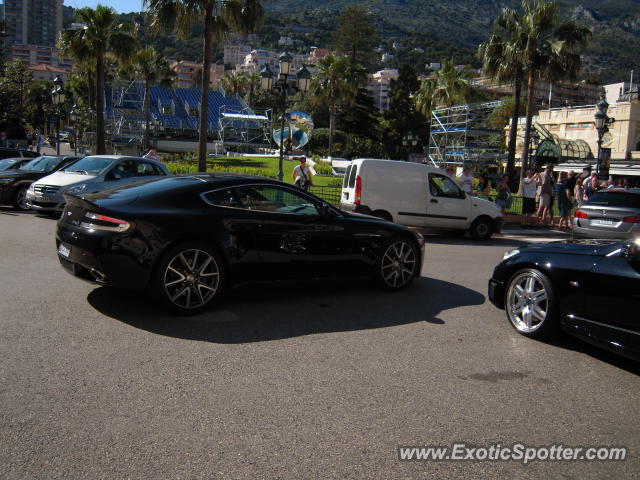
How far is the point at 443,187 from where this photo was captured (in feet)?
44.1

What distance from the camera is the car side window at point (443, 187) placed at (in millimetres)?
13266

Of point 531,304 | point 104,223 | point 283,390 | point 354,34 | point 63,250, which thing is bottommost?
point 283,390

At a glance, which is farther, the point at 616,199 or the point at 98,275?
the point at 616,199

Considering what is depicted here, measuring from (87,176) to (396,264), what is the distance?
9379mm

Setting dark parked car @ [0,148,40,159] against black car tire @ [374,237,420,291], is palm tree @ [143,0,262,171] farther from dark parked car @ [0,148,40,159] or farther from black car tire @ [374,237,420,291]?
black car tire @ [374,237,420,291]

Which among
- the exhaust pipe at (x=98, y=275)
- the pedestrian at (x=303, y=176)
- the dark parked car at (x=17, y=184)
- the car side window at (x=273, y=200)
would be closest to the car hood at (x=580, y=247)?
the car side window at (x=273, y=200)

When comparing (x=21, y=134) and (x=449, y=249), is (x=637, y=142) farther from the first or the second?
(x=21, y=134)

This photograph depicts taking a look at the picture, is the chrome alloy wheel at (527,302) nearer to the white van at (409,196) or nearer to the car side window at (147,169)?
the white van at (409,196)

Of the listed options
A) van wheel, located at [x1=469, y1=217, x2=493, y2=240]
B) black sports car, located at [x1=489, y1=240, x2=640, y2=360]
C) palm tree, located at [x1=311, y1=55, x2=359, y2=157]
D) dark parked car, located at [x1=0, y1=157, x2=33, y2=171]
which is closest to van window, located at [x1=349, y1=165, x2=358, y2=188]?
van wheel, located at [x1=469, y1=217, x2=493, y2=240]

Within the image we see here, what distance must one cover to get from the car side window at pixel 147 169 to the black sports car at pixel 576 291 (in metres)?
10.3

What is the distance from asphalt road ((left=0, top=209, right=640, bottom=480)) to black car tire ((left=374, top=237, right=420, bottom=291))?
0.66m

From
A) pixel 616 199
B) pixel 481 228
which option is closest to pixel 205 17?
pixel 481 228

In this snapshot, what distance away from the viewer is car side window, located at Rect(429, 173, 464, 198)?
13.3m

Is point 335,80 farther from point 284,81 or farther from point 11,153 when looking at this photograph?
point 11,153
